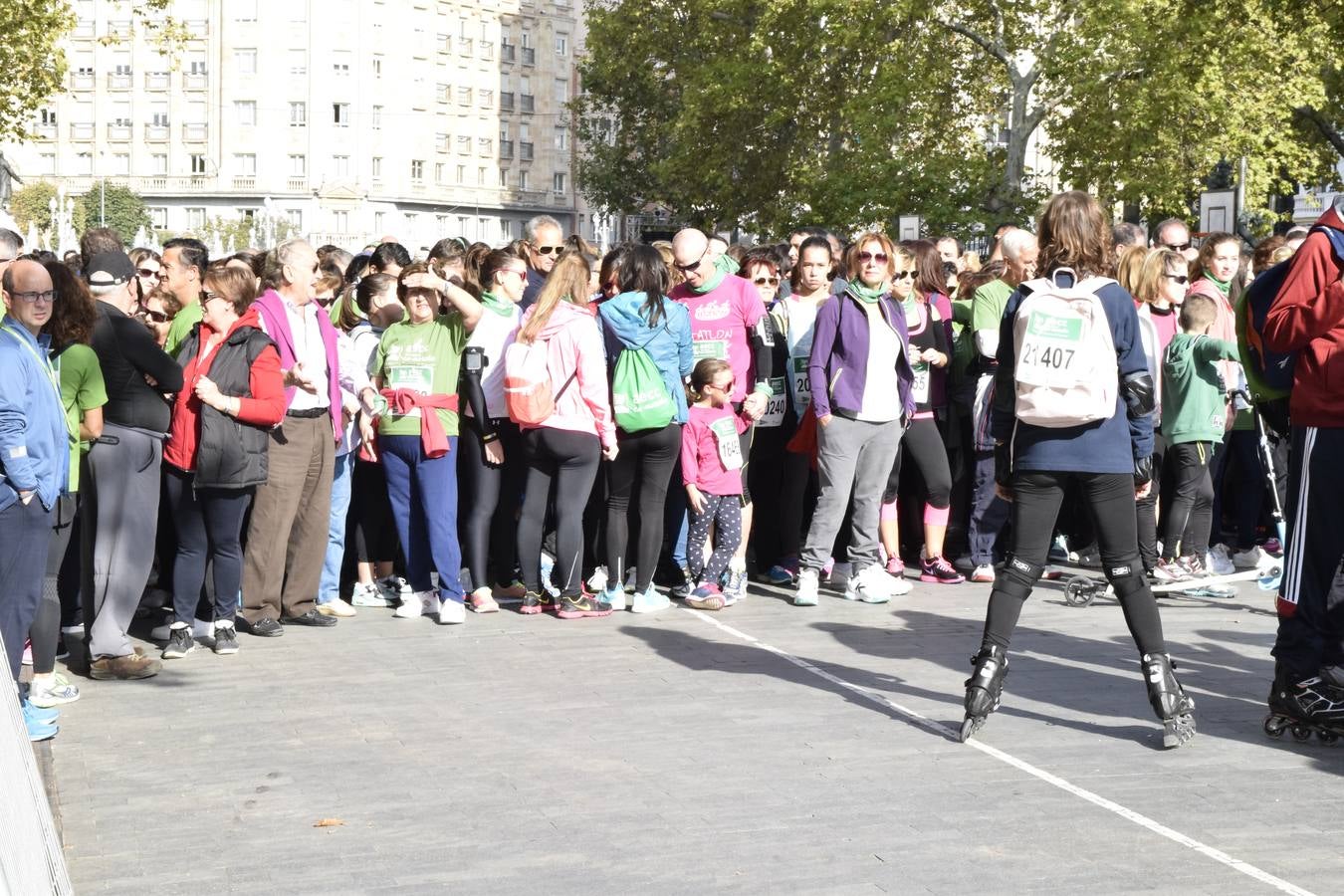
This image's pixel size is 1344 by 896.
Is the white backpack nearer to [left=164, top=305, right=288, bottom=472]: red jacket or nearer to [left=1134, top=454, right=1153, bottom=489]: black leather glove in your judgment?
[left=1134, top=454, right=1153, bottom=489]: black leather glove

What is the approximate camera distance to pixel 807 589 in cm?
1084

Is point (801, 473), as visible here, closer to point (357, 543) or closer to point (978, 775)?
point (357, 543)

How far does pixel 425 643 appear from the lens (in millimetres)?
9711

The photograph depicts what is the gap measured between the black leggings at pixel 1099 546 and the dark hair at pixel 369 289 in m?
5.06

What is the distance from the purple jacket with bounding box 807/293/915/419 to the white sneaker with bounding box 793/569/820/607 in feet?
3.09

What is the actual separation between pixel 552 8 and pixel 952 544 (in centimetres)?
11116

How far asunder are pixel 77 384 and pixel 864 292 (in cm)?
450

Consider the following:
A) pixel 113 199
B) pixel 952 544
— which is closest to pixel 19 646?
pixel 952 544

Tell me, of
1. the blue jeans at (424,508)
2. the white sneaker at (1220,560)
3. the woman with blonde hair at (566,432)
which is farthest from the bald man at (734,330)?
the white sneaker at (1220,560)

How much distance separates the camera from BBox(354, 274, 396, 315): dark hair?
442 inches

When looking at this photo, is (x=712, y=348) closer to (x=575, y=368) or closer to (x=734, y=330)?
(x=734, y=330)

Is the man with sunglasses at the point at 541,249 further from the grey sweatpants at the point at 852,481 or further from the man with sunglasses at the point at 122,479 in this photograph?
the man with sunglasses at the point at 122,479

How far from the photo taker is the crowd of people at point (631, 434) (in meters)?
7.38

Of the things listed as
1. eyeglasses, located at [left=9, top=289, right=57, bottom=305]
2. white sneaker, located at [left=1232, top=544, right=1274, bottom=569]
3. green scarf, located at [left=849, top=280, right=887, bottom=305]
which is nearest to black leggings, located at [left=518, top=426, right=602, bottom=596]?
green scarf, located at [left=849, top=280, right=887, bottom=305]
